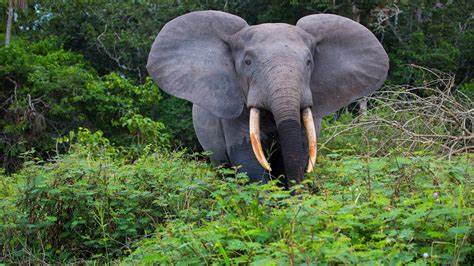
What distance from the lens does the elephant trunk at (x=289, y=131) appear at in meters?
7.42

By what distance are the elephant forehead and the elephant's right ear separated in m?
0.35

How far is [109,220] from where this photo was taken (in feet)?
21.6

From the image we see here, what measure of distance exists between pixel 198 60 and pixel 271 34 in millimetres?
880

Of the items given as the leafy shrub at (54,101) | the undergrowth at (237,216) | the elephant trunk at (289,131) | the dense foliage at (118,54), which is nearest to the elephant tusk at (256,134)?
the elephant trunk at (289,131)

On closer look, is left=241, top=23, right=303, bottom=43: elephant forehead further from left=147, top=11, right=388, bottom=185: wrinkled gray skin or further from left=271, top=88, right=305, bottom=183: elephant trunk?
left=271, top=88, right=305, bottom=183: elephant trunk

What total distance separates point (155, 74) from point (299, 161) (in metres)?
2.00

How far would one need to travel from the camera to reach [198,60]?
28.6ft

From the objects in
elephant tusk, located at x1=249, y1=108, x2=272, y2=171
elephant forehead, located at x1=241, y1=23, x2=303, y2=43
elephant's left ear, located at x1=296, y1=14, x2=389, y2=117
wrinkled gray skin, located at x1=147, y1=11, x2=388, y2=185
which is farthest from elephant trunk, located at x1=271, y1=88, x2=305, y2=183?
elephant's left ear, located at x1=296, y1=14, x2=389, y2=117

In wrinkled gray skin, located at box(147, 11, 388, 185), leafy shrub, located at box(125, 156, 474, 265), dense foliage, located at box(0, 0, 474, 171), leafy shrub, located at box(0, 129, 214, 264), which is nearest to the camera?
leafy shrub, located at box(125, 156, 474, 265)

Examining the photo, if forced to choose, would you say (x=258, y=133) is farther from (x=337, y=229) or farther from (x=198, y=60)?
(x=337, y=229)

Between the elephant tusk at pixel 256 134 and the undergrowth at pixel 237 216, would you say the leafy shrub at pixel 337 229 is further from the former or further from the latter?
the elephant tusk at pixel 256 134

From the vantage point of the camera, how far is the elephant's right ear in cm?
848

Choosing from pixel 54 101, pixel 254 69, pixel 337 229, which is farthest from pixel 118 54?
pixel 337 229

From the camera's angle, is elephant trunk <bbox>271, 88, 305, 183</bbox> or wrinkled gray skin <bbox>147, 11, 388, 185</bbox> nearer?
elephant trunk <bbox>271, 88, 305, 183</bbox>
